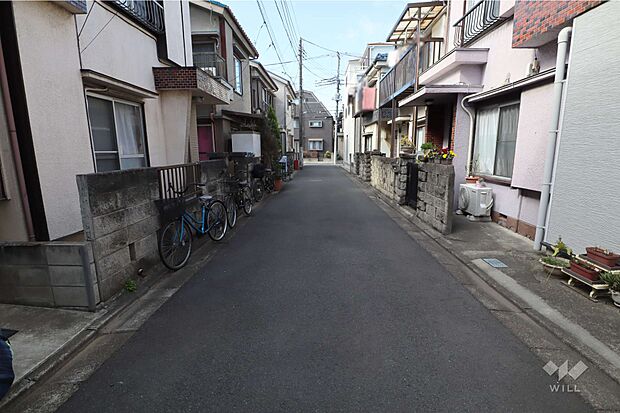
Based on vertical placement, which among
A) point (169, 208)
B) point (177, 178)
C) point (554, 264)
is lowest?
point (554, 264)

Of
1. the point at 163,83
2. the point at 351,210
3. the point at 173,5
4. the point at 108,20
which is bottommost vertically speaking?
the point at 351,210

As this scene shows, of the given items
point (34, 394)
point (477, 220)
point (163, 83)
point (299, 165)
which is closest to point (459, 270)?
point (477, 220)

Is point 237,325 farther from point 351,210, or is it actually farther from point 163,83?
point 351,210

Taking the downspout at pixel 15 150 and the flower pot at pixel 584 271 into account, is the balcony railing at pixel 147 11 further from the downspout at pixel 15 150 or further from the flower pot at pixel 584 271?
the flower pot at pixel 584 271

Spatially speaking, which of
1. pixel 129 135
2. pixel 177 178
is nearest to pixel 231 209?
pixel 177 178

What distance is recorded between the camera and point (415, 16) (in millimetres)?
9969

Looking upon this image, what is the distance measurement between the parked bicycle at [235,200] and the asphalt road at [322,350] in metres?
2.70

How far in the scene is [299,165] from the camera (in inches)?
1109

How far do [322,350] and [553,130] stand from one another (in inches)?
185

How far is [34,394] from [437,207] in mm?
6572

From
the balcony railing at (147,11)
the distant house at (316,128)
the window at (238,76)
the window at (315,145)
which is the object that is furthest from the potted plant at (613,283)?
the window at (315,145)

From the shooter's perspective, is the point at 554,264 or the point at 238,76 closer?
Result: the point at 554,264

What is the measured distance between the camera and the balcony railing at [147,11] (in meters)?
5.75

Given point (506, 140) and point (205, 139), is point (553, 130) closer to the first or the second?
point (506, 140)
